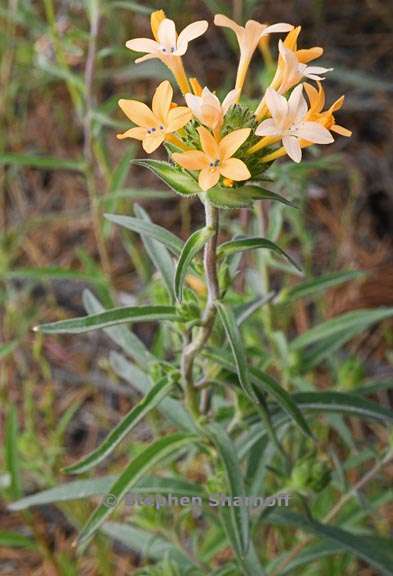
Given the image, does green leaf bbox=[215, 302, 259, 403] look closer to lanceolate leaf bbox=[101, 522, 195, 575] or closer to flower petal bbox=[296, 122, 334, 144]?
flower petal bbox=[296, 122, 334, 144]

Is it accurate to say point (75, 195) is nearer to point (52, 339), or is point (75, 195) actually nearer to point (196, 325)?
point (52, 339)

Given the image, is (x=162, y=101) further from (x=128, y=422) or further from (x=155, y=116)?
(x=128, y=422)

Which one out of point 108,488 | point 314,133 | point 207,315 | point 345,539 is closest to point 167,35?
point 314,133

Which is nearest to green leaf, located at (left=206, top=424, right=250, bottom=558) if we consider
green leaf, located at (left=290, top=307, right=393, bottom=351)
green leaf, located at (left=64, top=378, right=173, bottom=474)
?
green leaf, located at (left=64, top=378, right=173, bottom=474)

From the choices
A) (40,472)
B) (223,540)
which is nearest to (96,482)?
(223,540)

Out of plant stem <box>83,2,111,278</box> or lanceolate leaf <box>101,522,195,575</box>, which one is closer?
lanceolate leaf <box>101,522,195,575</box>

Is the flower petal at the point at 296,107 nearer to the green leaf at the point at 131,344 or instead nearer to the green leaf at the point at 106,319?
the green leaf at the point at 106,319

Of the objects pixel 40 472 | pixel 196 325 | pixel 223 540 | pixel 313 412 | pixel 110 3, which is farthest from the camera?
pixel 40 472
